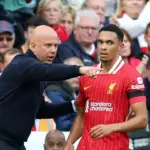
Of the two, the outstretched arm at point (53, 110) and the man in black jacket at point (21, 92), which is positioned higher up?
the man in black jacket at point (21, 92)

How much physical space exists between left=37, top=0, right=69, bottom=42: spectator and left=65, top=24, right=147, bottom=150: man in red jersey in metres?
4.16

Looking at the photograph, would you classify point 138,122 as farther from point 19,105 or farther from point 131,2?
point 131,2

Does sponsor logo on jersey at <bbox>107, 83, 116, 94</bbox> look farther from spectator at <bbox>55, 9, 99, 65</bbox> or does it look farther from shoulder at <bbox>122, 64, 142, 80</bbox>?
spectator at <bbox>55, 9, 99, 65</bbox>

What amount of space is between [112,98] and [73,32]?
4014 millimetres

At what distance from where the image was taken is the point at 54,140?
9.70 meters

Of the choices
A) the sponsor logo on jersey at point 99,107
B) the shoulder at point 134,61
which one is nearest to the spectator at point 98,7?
the shoulder at point 134,61

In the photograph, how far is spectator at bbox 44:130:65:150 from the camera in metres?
9.71

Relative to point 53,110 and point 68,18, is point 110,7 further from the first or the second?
point 53,110

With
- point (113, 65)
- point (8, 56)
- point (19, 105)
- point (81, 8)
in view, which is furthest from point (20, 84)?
point (81, 8)

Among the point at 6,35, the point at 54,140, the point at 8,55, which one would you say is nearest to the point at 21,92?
the point at 54,140

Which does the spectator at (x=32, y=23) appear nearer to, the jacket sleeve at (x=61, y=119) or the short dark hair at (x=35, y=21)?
the short dark hair at (x=35, y=21)

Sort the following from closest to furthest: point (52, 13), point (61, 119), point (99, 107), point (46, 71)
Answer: point (46, 71) < point (99, 107) < point (61, 119) < point (52, 13)

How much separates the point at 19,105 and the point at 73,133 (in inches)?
37.5

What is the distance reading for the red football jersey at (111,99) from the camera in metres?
8.37
